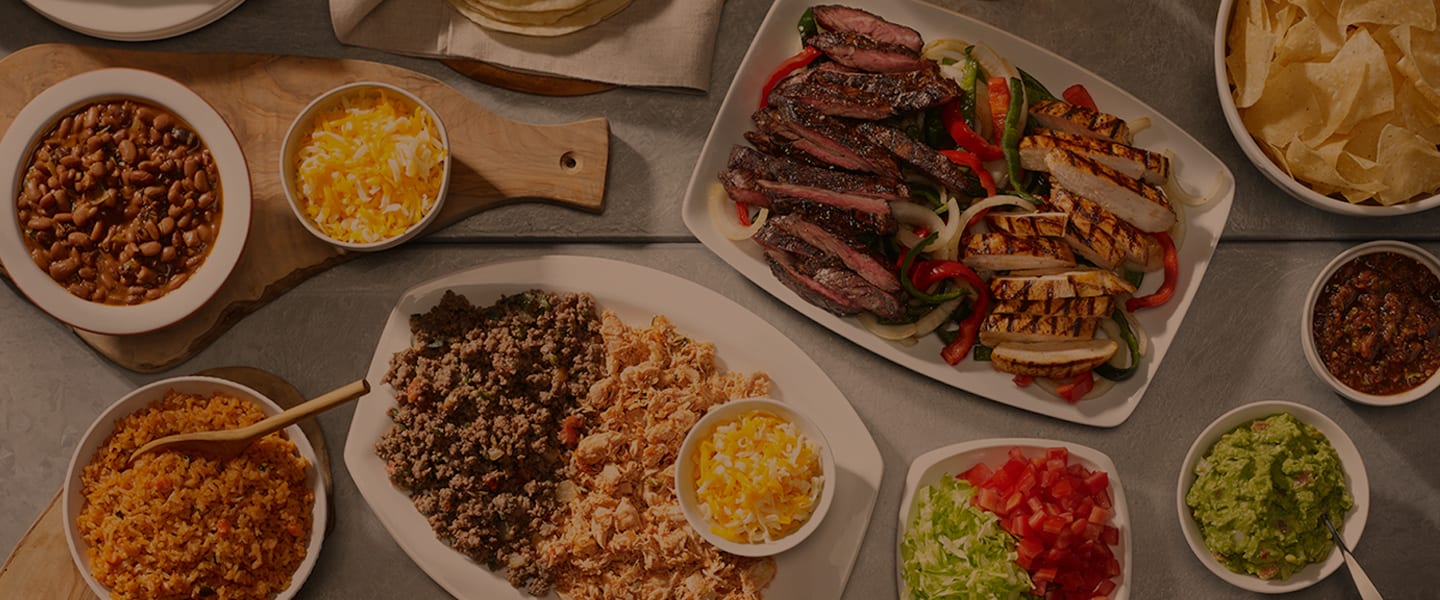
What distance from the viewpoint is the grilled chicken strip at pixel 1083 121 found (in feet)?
11.0

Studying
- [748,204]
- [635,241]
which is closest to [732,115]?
[748,204]

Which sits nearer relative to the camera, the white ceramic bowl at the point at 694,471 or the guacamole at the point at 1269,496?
the white ceramic bowl at the point at 694,471

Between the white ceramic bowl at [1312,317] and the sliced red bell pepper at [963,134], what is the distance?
3.83 ft

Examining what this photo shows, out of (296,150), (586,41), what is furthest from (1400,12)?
(296,150)

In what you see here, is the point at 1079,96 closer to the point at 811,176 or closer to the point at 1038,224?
the point at 1038,224

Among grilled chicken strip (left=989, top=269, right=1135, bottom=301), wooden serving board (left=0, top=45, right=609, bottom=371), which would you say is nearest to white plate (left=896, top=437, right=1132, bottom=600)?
grilled chicken strip (left=989, top=269, right=1135, bottom=301)

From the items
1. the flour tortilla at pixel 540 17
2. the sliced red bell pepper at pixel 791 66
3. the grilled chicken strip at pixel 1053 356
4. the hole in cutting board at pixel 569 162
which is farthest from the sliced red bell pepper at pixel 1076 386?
the flour tortilla at pixel 540 17

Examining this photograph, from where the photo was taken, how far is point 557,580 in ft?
11.0

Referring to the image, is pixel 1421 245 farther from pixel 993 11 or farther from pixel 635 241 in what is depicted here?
pixel 635 241

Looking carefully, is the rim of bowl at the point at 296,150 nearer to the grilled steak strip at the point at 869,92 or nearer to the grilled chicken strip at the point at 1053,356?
the grilled steak strip at the point at 869,92

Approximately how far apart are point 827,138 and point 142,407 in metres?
2.40

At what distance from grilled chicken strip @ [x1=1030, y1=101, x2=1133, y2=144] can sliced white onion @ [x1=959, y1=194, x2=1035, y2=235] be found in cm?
29

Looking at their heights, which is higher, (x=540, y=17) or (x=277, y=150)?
(x=540, y=17)

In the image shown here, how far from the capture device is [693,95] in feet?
11.8
